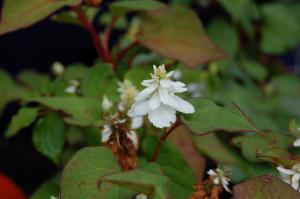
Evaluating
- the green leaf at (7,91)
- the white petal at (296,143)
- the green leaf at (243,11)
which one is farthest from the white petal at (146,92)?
the green leaf at (243,11)

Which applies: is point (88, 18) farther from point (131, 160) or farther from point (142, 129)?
point (131, 160)

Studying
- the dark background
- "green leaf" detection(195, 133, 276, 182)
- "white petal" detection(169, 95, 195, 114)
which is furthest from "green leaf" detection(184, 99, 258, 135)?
the dark background

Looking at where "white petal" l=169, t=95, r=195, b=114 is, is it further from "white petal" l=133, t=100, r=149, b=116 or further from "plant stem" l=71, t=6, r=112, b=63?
"plant stem" l=71, t=6, r=112, b=63

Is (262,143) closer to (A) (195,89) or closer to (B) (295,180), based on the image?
(B) (295,180)

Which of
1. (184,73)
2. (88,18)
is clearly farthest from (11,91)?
(184,73)

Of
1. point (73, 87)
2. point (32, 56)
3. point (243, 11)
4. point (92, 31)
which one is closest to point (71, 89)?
point (73, 87)
